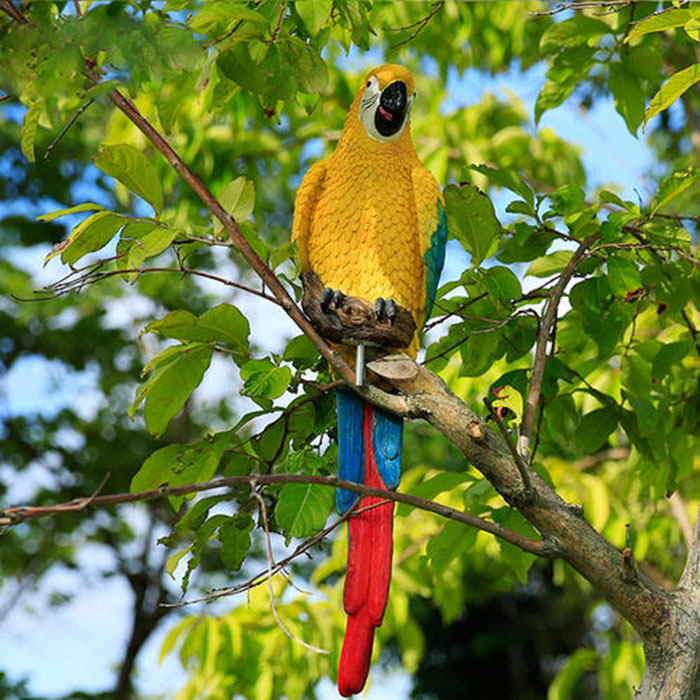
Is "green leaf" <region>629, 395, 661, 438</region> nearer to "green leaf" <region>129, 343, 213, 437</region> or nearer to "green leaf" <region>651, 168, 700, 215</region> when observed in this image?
"green leaf" <region>651, 168, 700, 215</region>

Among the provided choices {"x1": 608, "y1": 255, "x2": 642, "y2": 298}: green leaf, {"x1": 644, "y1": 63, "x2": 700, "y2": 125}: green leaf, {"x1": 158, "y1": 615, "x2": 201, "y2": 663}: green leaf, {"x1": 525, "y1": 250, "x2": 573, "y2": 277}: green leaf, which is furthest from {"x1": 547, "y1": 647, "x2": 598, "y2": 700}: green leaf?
{"x1": 644, "y1": 63, "x2": 700, "y2": 125}: green leaf

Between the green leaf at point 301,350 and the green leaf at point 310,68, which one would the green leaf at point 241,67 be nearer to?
the green leaf at point 310,68

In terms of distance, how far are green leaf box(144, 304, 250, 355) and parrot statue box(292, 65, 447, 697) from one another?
0.12 metres

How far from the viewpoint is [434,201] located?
4.75 feet

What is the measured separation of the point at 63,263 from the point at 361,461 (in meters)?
0.50

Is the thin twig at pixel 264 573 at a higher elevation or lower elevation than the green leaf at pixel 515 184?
lower

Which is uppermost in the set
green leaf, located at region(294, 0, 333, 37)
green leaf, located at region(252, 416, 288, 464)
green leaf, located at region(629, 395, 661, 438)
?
green leaf, located at region(294, 0, 333, 37)

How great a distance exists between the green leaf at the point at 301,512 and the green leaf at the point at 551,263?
0.63 m

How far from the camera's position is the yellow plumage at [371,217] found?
4.54 feet

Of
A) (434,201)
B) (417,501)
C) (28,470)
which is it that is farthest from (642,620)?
(28,470)

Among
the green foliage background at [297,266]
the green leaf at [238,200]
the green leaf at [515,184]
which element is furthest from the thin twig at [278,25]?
the green leaf at [515,184]

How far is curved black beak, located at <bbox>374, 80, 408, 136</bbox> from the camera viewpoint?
1438 mm

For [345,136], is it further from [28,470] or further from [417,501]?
[28,470]

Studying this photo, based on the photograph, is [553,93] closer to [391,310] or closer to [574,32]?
[574,32]
